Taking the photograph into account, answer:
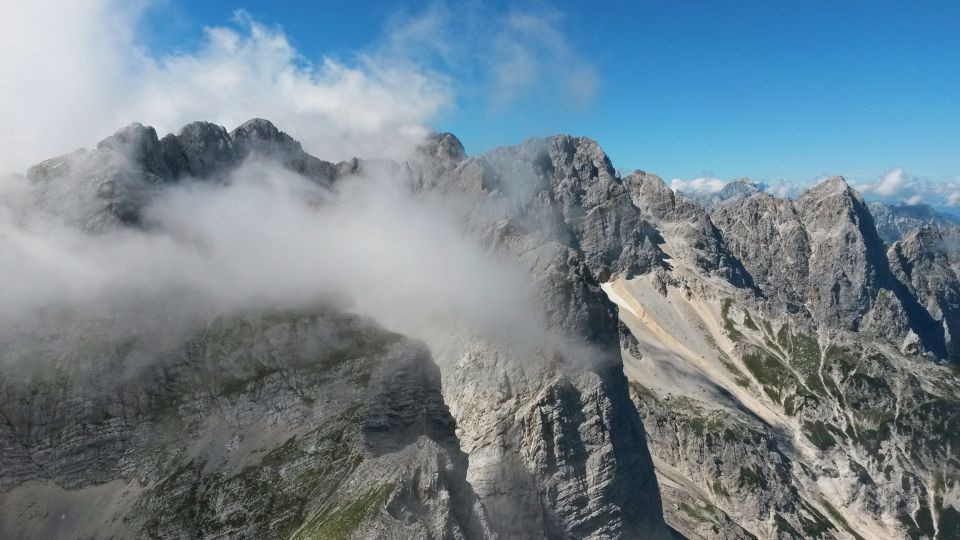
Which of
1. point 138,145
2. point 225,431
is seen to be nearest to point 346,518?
point 225,431

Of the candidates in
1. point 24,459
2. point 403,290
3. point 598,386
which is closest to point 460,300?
point 403,290

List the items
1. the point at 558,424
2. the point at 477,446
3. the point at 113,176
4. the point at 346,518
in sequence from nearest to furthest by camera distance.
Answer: the point at 346,518 → the point at 558,424 → the point at 477,446 → the point at 113,176

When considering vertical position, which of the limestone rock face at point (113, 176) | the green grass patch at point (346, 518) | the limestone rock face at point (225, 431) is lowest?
the green grass patch at point (346, 518)

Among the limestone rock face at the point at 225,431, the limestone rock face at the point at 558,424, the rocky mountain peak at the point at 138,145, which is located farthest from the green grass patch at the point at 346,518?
the rocky mountain peak at the point at 138,145

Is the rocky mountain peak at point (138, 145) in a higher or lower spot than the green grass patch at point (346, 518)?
higher

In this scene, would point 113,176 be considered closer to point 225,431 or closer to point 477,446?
point 225,431

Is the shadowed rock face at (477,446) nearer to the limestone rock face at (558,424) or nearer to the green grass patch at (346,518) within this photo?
the limestone rock face at (558,424)

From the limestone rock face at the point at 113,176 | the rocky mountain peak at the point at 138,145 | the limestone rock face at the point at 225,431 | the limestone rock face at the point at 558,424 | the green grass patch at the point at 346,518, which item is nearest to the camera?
the green grass patch at the point at 346,518

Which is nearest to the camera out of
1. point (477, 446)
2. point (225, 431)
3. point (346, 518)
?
point (346, 518)

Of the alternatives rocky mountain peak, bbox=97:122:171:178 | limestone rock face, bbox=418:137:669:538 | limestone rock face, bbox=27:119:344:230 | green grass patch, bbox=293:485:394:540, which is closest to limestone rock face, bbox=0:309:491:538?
Answer: green grass patch, bbox=293:485:394:540

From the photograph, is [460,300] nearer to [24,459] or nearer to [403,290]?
[403,290]

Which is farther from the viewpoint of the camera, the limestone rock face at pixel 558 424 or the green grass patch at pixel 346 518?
the limestone rock face at pixel 558 424
